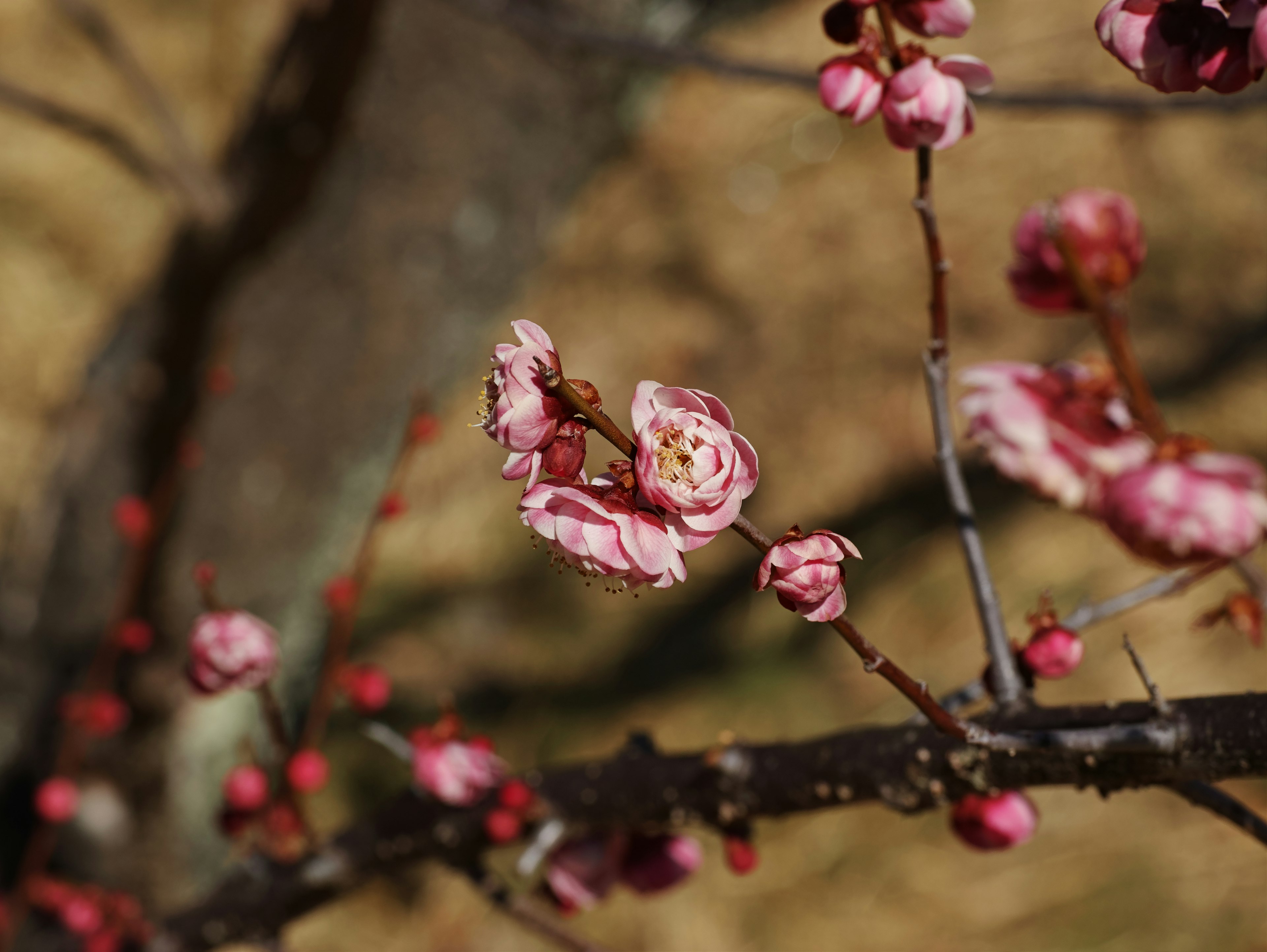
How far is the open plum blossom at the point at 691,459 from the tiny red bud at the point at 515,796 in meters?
0.44

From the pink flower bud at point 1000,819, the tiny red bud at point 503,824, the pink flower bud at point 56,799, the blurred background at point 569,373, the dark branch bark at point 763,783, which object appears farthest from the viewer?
the blurred background at point 569,373

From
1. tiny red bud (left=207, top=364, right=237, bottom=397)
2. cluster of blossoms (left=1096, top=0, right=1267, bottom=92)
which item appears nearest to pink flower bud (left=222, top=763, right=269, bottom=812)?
tiny red bud (left=207, top=364, right=237, bottom=397)

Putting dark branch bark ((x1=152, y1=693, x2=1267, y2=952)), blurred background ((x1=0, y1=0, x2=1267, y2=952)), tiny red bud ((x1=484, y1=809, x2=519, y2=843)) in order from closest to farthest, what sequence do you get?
dark branch bark ((x1=152, y1=693, x2=1267, y2=952)) < tiny red bud ((x1=484, y1=809, x2=519, y2=843)) < blurred background ((x1=0, y1=0, x2=1267, y2=952))

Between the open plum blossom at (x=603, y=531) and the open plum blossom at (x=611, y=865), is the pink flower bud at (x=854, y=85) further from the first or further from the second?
the open plum blossom at (x=611, y=865)

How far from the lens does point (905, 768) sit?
59 centimetres

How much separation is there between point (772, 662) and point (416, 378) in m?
0.81

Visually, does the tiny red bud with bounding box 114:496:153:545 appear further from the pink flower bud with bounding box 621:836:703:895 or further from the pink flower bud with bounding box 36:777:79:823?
the pink flower bud with bounding box 621:836:703:895

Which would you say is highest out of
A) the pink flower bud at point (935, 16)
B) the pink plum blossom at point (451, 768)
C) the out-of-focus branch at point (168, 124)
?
the pink flower bud at point (935, 16)

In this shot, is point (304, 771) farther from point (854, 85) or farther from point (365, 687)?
point (854, 85)

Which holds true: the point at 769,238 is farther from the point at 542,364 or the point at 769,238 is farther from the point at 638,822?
the point at 542,364

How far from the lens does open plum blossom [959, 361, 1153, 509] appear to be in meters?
0.42

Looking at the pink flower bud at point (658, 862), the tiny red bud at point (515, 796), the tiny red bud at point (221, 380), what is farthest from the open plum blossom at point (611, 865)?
the tiny red bud at point (221, 380)

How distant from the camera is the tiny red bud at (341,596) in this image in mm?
861

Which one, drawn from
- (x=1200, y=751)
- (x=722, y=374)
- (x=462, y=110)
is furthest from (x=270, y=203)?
(x=1200, y=751)
